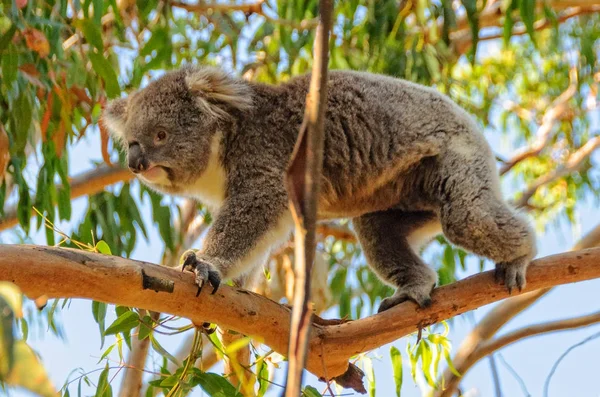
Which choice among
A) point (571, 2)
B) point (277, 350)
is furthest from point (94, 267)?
point (571, 2)

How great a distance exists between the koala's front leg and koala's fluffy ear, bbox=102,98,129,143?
2.05 feet

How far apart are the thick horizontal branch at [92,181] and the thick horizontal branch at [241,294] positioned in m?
2.08

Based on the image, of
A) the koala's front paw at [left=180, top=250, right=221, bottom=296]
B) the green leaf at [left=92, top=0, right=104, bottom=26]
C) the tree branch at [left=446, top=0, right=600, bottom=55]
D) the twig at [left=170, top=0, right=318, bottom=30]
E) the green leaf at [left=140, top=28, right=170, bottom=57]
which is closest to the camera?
the koala's front paw at [left=180, top=250, right=221, bottom=296]

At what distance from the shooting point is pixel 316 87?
0.94 meters

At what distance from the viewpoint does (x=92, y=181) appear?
4.35m

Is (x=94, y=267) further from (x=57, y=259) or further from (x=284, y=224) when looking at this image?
(x=284, y=224)

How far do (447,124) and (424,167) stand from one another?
0.56 ft

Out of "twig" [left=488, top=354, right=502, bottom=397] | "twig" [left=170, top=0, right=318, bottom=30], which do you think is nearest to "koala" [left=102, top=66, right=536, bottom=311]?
"twig" [left=488, top=354, right=502, bottom=397]

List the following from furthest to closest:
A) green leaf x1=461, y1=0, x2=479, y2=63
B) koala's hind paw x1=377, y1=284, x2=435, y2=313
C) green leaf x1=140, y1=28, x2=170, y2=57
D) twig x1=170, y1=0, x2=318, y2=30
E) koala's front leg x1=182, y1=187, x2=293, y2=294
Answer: twig x1=170, y1=0, x2=318, y2=30, green leaf x1=140, y1=28, x2=170, y2=57, green leaf x1=461, y1=0, x2=479, y2=63, koala's hind paw x1=377, y1=284, x2=435, y2=313, koala's front leg x1=182, y1=187, x2=293, y2=294

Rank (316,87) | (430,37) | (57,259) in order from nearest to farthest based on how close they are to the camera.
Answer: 1. (316,87)
2. (57,259)
3. (430,37)

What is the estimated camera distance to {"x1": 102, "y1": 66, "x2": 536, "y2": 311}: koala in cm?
269

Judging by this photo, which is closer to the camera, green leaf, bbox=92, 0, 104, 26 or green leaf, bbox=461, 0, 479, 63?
green leaf, bbox=92, 0, 104, 26

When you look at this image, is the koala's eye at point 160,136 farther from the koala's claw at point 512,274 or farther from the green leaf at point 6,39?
the koala's claw at point 512,274

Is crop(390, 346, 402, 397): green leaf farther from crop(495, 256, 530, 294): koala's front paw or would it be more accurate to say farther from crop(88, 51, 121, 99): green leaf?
crop(88, 51, 121, 99): green leaf
